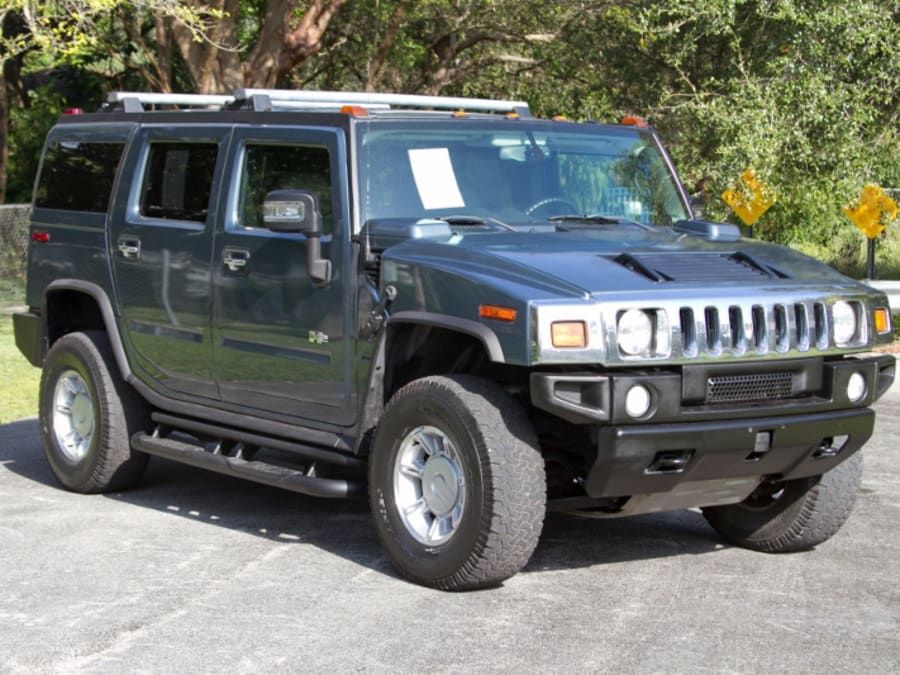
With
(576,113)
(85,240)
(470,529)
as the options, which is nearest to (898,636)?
(470,529)

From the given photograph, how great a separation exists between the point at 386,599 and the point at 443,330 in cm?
114

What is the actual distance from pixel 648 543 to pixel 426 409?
1593mm

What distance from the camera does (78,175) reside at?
8656mm

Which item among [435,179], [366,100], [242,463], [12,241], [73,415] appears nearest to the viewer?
[435,179]

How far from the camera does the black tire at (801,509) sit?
6.81m

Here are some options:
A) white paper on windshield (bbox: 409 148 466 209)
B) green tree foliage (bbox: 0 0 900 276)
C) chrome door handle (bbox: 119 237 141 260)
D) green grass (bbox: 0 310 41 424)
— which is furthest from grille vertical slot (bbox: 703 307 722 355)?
green grass (bbox: 0 310 41 424)

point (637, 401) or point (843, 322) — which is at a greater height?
point (843, 322)

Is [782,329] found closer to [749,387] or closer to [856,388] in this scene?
[749,387]

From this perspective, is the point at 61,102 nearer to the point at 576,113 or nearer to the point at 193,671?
the point at 576,113

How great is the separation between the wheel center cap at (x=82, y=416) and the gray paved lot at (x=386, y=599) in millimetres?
429

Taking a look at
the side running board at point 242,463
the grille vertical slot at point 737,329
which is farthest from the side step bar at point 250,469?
the grille vertical slot at point 737,329

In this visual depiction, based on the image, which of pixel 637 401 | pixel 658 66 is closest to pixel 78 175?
pixel 637 401

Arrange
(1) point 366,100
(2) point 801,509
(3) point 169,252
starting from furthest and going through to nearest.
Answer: (1) point 366,100 → (3) point 169,252 → (2) point 801,509

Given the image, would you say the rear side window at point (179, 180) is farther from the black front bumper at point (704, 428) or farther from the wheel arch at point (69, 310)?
the black front bumper at point (704, 428)
